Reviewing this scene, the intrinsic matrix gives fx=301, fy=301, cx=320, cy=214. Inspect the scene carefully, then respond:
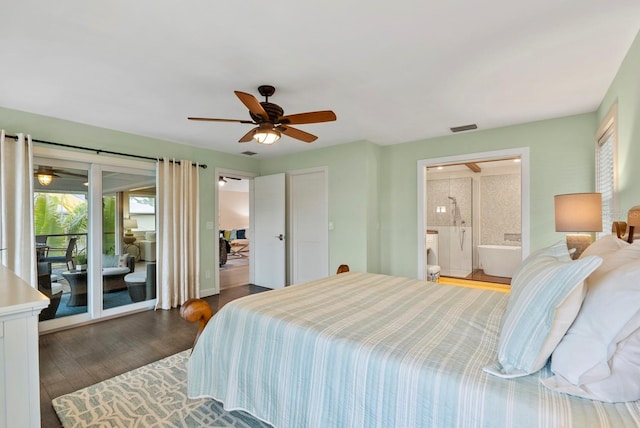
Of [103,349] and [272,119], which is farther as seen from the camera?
[103,349]

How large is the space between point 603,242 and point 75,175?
4969 millimetres

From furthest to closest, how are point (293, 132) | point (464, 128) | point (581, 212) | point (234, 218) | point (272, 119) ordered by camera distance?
point (234, 218) < point (464, 128) < point (293, 132) < point (272, 119) < point (581, 212)

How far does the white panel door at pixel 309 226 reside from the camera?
16.0ft

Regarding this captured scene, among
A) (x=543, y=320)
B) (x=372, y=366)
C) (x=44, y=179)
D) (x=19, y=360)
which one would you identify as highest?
(x=44, y=179)

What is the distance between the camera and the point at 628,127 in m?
2.08

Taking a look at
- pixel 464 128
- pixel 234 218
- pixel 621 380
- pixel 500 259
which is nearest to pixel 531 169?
pixel 464 128

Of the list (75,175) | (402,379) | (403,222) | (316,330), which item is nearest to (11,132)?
(75,175)

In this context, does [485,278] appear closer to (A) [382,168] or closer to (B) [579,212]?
(A) [382,168]

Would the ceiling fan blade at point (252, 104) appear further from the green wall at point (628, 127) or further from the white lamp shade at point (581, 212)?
the white lamp shade at point (581, 212)

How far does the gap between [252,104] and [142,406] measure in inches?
86.2

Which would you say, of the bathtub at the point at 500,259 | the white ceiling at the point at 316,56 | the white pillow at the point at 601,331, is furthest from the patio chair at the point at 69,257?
the bathtub at the point at 500,259

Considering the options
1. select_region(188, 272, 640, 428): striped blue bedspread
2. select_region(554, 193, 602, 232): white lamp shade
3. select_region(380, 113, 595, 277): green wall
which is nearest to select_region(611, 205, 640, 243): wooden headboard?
select_region(554, 193, 602, 232): white lamp shade

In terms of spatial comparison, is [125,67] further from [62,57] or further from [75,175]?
[75,175]

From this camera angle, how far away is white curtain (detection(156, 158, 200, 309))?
163 inches
